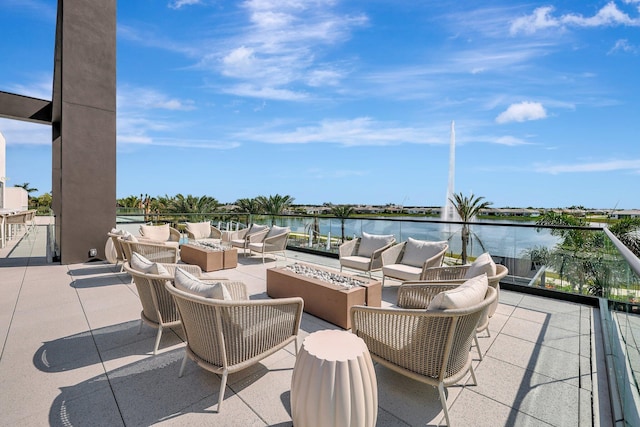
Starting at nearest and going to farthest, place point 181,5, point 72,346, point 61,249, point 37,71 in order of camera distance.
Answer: point 72,346
point 61,249
point 181,5
point 37,71

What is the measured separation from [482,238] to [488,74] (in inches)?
418

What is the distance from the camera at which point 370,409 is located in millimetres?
1552

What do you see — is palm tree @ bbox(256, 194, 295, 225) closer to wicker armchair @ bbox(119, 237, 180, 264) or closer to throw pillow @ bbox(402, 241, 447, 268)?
wicker armchair @ bbox(119, 237, 180, 264)

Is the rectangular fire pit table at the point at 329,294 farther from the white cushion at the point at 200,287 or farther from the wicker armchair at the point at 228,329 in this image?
the white cushion at the point at 200,287

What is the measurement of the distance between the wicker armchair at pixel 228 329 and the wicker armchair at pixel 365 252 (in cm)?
283

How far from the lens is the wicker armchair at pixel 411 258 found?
4344mm

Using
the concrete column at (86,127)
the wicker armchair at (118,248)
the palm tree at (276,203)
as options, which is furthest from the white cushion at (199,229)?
the palm tree at (276,203)

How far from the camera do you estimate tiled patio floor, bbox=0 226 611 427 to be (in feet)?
6.34

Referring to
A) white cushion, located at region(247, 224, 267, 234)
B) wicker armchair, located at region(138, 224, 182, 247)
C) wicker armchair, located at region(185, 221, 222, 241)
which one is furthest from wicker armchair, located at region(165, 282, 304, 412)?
wicker armchair, located at region(185, 221, 222, 241)

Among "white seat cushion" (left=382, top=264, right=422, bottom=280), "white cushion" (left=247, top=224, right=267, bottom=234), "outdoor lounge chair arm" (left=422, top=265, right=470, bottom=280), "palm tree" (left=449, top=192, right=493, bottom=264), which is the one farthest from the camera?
"palm tree" (left=449, top=192, right=493, bottom=264)

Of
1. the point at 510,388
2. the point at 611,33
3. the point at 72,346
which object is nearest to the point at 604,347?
the point at 510,388

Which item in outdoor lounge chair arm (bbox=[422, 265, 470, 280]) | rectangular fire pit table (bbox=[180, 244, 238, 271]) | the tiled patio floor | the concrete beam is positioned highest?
the concrete beam

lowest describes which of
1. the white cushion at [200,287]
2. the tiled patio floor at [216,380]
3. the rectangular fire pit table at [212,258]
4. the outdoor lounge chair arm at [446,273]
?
the tiled patio floor at [216,380]

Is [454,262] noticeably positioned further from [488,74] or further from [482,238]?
[488,74]
